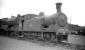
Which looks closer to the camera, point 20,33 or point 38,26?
point 38,26

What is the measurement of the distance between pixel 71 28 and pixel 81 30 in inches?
164

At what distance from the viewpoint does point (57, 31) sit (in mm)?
15305

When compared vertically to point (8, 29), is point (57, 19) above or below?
above

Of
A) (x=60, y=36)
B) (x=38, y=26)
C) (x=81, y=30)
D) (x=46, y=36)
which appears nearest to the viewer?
(x=60, y=36)

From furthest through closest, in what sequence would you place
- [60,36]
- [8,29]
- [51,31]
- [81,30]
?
[8,29] → [81,30] → [51,31] → [60,36]

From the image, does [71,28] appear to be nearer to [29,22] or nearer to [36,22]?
[36,22]

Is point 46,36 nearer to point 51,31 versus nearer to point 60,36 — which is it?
point 51,31

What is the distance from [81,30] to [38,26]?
28.9ft

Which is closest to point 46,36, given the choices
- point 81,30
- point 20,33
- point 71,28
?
point 71,28

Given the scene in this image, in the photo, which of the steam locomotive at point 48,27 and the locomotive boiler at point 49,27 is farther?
the locomotive boiler at point 49,27

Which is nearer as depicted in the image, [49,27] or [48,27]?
[49,27]

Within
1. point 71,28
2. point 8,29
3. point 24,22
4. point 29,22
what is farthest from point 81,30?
point 8,29

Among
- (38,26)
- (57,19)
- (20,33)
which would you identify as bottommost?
(20,33)

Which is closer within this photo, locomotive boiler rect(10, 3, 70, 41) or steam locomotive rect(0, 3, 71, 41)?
steam locomotive rect(0, 3, 71, 41)
